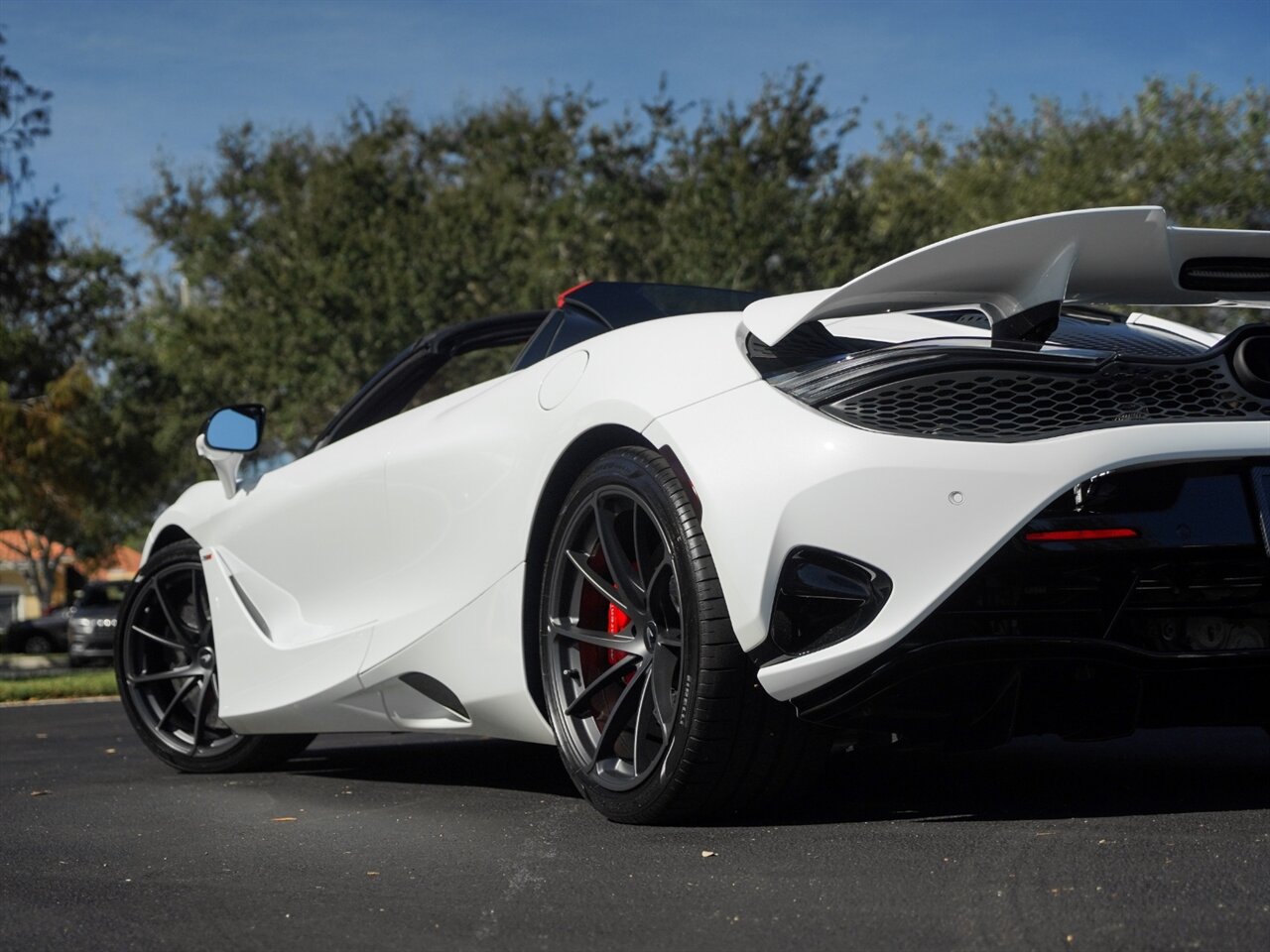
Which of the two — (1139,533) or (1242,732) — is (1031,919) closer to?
(1139,533)

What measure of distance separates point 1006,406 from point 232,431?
3394 millimetres

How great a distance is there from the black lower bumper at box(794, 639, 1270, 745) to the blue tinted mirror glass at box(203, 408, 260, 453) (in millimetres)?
3091

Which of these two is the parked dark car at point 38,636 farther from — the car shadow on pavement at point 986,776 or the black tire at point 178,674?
the car shadow on pavement at point 986,776

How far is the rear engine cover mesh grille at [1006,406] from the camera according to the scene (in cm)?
314

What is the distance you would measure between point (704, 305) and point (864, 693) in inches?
71.8

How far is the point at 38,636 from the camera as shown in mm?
41250

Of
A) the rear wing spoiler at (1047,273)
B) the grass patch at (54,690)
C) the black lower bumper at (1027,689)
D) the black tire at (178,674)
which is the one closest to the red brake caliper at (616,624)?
the black lower bumper at (1027,689)

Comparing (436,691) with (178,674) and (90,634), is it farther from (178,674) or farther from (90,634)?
(90,634)

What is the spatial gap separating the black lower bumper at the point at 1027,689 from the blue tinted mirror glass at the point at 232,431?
309 centimetres

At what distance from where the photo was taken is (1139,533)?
312 cm

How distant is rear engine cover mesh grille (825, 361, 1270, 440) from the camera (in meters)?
3.14

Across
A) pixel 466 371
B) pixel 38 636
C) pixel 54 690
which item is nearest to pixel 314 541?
pixel 54 690

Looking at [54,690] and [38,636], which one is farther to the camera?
[38,636]

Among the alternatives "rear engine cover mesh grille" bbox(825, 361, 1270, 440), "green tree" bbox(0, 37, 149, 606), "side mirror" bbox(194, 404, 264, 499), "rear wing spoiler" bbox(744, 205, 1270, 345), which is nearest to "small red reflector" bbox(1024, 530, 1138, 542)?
"rear engine cover mesh grille" bbox(825, 361, 1270, 440)
